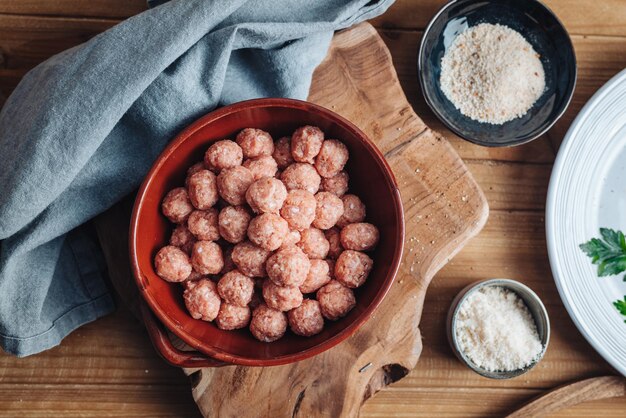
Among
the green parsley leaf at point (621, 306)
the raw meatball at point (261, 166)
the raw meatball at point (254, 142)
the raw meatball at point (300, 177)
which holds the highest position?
the raw meatball at point (254, 142)

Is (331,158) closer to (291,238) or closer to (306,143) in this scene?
(306,143)

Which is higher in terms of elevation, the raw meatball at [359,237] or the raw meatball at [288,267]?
the raw meatball at [288,267]

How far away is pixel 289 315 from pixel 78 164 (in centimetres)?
51

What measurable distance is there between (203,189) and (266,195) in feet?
0.45

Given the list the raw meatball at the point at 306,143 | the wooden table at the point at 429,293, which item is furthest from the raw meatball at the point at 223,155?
the wooden table at the point at 429,293

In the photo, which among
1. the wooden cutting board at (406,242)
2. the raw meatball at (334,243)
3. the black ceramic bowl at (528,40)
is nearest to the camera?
the raw meatball at (334,243)

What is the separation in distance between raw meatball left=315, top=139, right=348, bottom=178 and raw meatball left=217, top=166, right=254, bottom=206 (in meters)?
0.15

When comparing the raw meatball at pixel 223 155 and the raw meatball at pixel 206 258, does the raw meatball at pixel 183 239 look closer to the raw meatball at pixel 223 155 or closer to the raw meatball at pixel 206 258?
the raw meatball at pixel 206 258

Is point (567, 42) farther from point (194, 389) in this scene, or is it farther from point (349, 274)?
point (194, 389)

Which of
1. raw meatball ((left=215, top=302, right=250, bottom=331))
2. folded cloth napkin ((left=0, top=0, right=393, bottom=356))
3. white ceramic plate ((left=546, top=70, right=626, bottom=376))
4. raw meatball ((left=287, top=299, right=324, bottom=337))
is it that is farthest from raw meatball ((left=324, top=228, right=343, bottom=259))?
white ceramic plate ((left=546, top=70, right=626, bottom=376))

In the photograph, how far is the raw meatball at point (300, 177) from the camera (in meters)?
1.13

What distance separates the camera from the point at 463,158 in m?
1.47

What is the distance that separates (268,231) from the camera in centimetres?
106

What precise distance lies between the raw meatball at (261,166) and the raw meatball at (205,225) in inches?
4.5
